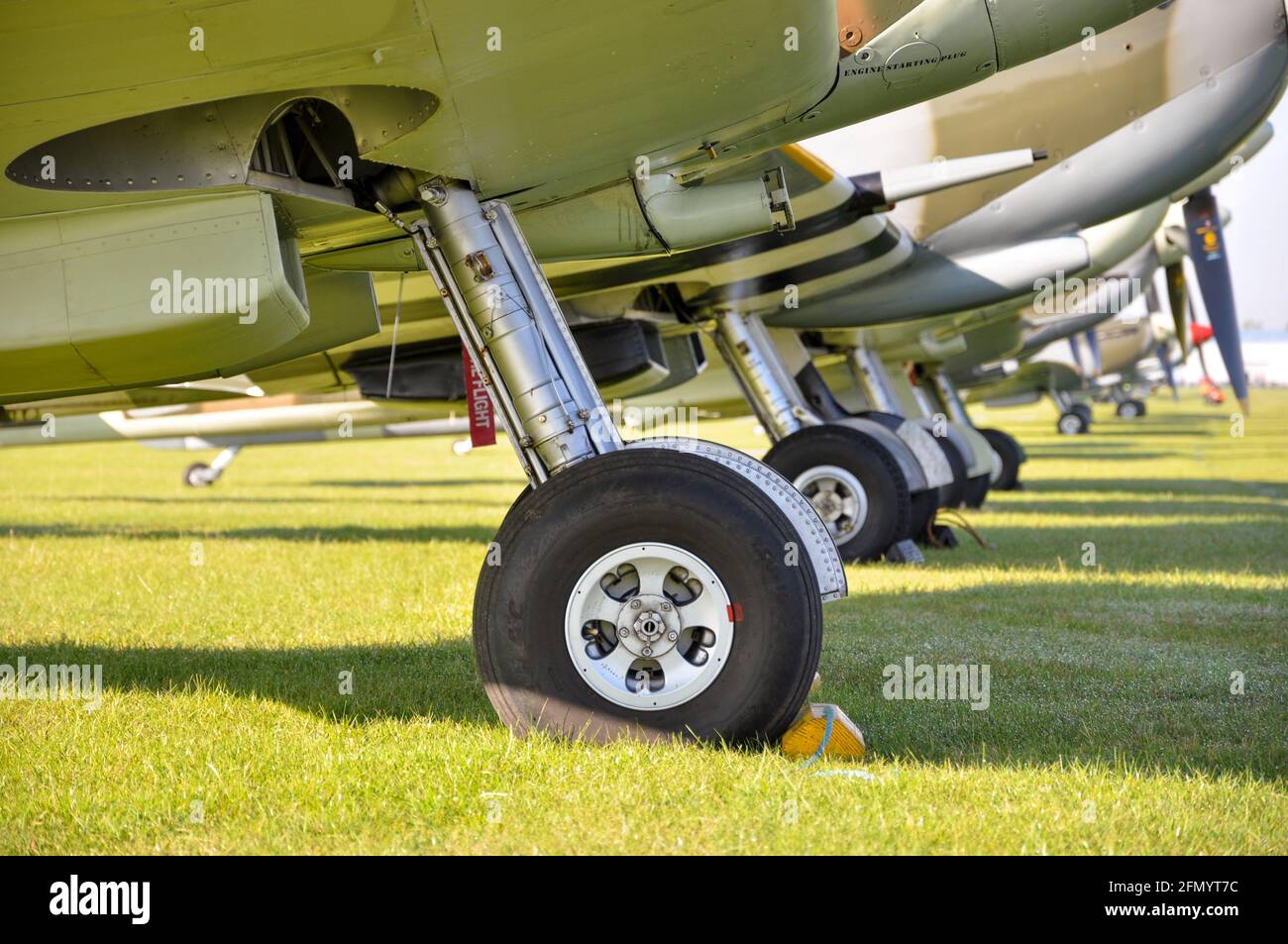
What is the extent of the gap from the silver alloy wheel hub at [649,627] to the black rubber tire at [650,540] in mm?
27

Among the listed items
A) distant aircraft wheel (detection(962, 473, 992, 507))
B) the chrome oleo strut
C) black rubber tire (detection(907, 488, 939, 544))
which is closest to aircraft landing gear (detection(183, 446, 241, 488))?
distant aircraft wheel (detection(962, 473, 992, 507))

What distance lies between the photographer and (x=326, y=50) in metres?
3.37

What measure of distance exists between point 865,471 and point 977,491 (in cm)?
584

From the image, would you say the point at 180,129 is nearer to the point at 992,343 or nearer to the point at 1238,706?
the point at 1238,706

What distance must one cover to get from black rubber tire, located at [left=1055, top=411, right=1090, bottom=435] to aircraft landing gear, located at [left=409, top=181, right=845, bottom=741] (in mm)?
44393

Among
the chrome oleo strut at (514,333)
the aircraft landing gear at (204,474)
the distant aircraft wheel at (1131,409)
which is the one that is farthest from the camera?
the distant aircraft wheel at (1131,409)

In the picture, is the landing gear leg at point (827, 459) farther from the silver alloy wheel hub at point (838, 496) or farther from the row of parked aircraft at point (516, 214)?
the row of parked aircraft at point (516, 214)

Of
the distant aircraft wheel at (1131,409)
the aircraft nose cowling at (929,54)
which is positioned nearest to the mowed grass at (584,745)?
the aircraft nose cowling at (929,54)

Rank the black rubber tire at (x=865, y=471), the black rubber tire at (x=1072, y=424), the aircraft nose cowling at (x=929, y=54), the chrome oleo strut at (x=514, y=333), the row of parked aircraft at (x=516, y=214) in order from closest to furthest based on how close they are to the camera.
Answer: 1. the row of parked aircraft at (x=516, y=214)
2. the chrome oleo strut at (x=514, y=333)
3. the aircraft nose cowling at (x=929, y=54)
4. the black rubber tire at (x=865, y=471)
5. the black rubber tire at (x=1072, y=424)

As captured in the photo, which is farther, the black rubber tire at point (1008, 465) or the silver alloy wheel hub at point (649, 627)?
the black rubber tire at point (1008, 465)

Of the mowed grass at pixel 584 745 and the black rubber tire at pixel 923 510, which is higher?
the black rubber tire at pixel 923 510

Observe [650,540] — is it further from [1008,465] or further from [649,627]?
[1008,465]

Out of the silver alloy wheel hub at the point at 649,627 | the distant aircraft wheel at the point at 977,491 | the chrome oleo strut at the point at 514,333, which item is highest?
the chrome oleo strut at the point at 514,333

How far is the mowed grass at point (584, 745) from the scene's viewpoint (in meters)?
Answer: 2.96
